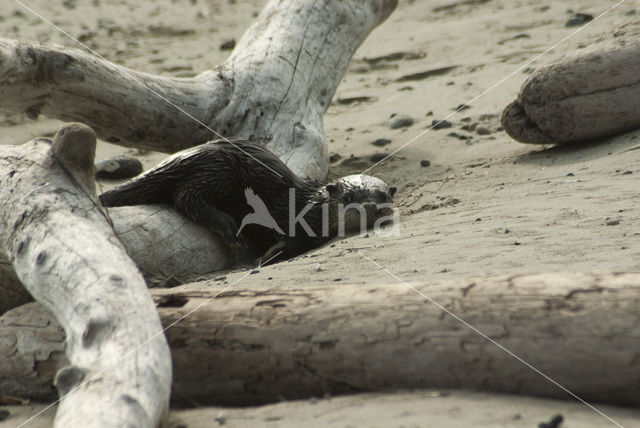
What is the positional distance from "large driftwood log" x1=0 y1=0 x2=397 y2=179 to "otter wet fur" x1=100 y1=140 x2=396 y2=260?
657 millimetres

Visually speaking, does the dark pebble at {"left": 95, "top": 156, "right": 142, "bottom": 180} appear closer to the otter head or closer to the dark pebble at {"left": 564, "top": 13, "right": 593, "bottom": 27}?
the otter head

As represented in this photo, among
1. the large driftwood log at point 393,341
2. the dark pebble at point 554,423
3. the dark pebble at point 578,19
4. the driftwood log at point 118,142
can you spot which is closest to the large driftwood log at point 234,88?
the driftwood log at point 118,142

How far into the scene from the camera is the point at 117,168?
6.15 metres

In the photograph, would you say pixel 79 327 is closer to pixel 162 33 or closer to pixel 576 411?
pixel 576 411

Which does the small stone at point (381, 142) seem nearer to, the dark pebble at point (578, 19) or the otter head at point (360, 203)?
the otter head at point (360, 203)

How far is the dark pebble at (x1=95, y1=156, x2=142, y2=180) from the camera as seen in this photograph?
611 cm

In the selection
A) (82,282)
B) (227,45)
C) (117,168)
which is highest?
(227,45)

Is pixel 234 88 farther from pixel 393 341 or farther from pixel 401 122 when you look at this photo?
pixel 393 341

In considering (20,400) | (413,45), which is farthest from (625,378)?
(413,45)

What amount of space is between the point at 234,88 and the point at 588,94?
2.58 m

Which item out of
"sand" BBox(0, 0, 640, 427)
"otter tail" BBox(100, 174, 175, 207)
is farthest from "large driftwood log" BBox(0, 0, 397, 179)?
"otter tail" BBox(100, 174, 175, 207)

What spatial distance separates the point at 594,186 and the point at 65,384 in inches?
128

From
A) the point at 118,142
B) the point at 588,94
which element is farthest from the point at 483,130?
the point at 118,142

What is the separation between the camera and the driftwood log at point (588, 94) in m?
4.94
